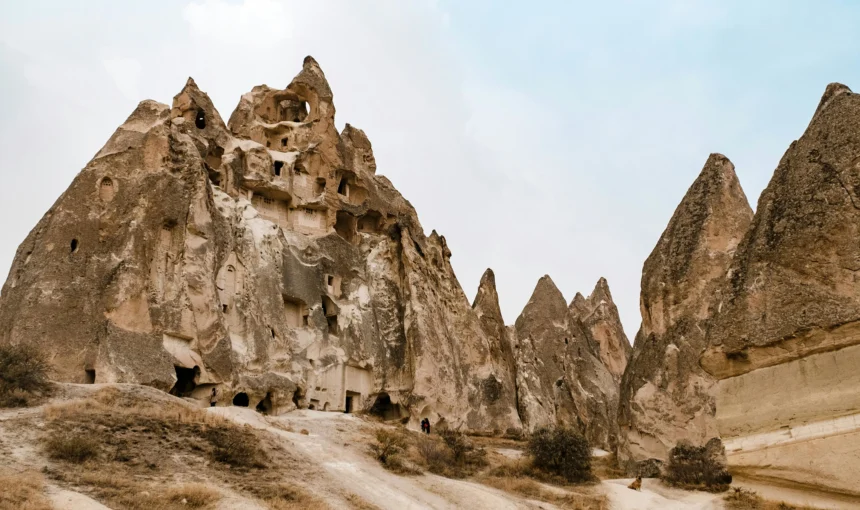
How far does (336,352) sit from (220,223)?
214 inches

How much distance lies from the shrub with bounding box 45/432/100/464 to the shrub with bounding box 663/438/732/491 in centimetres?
1195

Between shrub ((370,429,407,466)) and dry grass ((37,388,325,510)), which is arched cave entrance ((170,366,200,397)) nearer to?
dry grass ((37,388,325,510))

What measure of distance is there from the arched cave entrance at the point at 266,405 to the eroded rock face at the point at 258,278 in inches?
2.4

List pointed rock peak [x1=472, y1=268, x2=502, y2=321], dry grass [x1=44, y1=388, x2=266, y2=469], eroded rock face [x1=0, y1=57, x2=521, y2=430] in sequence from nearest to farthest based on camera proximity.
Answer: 1. dry grass [x1=44, y1=388, x2=266, y2=469]
2. eroded rock face [x1=0, y1=57, x2=521, y2=430]
3. pointed rock peak [x1=472, y1=268, x2=502, y2=321]

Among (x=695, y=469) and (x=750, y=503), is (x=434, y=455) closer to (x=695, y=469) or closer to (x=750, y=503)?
(x=695, y=469)

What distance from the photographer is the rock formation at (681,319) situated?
2033cm

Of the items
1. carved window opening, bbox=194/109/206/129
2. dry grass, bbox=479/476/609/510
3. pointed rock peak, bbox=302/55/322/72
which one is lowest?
dry grass, bbox=479/476/609/510

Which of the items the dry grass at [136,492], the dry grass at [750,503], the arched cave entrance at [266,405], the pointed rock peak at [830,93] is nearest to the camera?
the dry grass at [750,503]

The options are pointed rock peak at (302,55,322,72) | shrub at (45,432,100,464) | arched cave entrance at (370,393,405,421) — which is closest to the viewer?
shrub at (45,432,100,464)

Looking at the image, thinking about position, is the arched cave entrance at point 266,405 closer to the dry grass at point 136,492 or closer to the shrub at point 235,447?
the shrub at point 235,447

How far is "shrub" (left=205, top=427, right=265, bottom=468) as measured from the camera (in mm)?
13875

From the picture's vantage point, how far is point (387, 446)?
57.6 feet

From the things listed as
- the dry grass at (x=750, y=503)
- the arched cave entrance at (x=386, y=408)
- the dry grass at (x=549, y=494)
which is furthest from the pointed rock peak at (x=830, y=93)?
the arched cave entrance at (x=386, y=408)

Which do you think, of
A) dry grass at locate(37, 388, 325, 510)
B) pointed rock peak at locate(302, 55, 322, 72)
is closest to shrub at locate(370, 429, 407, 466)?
dry grass at locate(37, 388, 325, 510)
